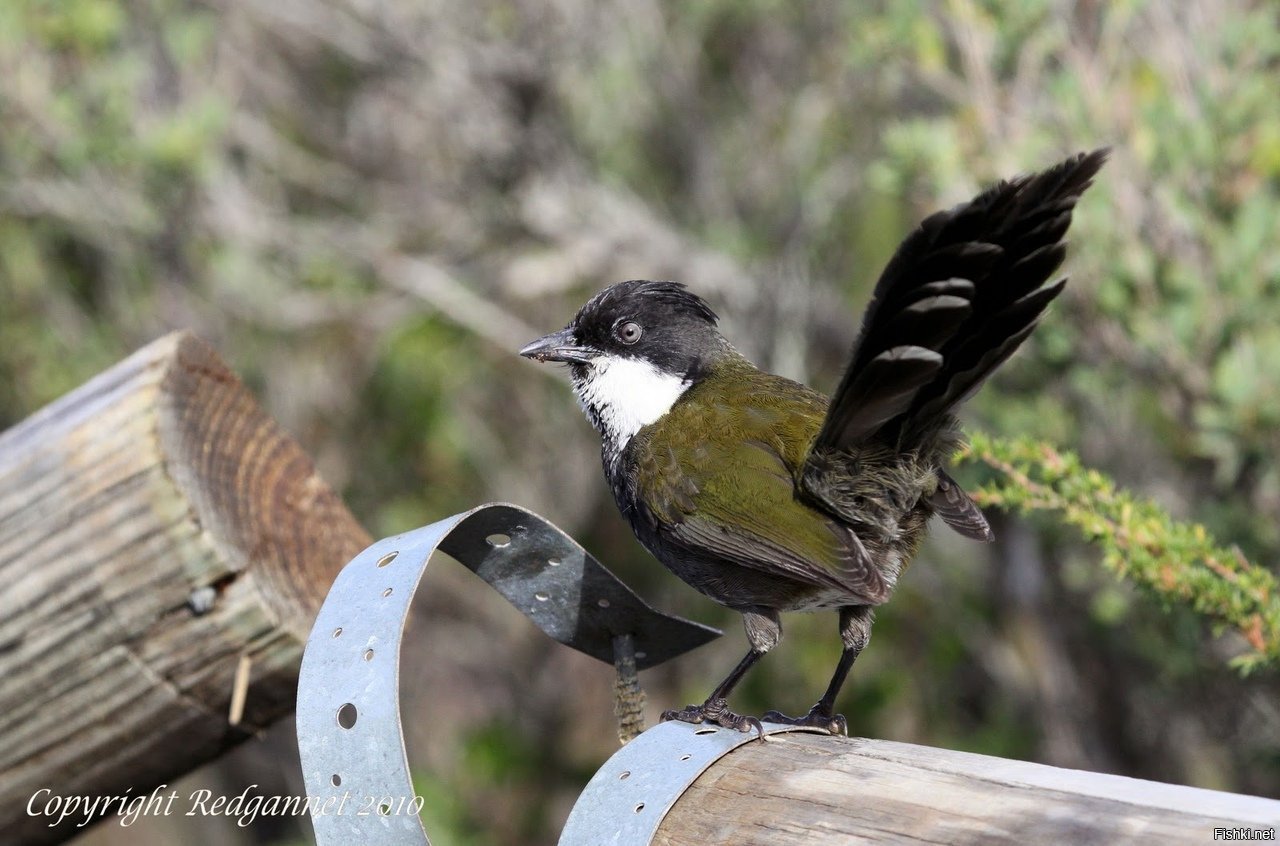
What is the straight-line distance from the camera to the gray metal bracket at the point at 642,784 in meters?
1.82

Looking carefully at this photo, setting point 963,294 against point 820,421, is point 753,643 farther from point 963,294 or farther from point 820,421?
point 963,294

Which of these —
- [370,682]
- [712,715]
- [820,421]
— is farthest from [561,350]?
[370,682]

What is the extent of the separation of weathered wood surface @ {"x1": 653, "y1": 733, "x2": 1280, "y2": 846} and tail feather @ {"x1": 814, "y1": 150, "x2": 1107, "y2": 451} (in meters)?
0.76

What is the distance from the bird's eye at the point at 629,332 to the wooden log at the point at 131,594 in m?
1.34

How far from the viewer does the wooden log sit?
229 centimetres

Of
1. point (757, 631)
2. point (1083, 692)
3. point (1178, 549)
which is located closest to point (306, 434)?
point (1083, 692)

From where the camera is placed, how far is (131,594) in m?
2.30

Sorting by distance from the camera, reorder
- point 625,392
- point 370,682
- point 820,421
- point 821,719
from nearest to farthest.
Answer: point 370,682
point 821,719
point 820,421
point 625,392

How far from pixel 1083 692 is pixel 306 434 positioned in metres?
4.34

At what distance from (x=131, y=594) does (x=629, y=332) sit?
1.69 meters

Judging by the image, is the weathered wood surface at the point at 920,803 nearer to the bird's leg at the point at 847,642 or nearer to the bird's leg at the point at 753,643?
the bird's leg at the point at 753,643

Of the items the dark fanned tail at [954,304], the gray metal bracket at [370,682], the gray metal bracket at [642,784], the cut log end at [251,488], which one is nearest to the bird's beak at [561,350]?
the cut log end at [251,488]

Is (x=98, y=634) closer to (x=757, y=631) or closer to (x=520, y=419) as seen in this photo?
(x=757, y=631)

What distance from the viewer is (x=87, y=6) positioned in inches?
224
